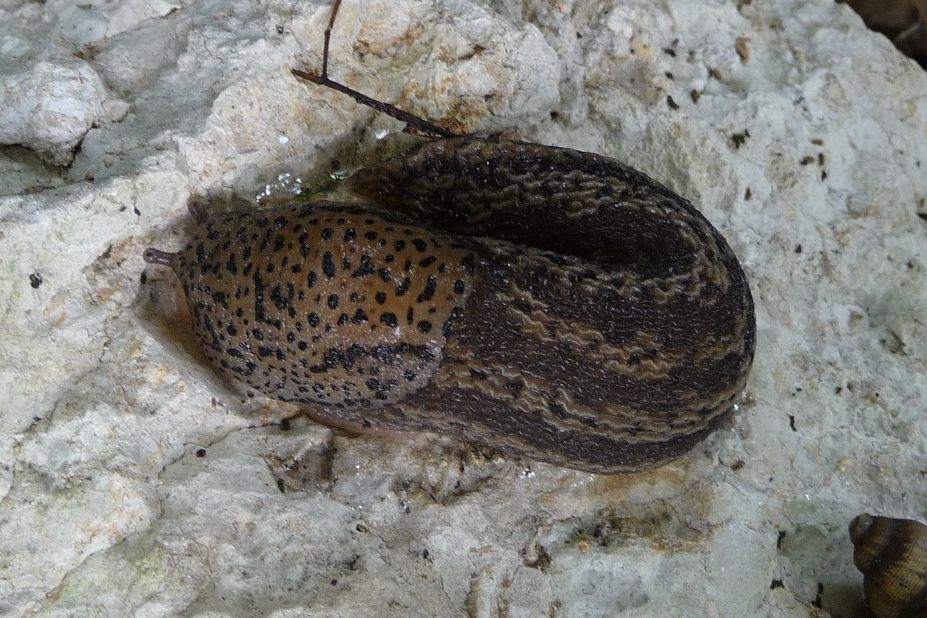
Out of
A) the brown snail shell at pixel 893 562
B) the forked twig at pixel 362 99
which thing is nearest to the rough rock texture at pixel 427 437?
the forked twig at pixel 362 99

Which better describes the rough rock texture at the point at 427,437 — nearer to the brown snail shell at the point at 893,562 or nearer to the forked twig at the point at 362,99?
the forked twig at the point at 362,99

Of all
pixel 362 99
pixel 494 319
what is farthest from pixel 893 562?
pixel 362 99

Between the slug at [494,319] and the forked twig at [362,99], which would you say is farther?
the forked twig at [362,99]

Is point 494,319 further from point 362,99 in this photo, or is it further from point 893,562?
point 893,562

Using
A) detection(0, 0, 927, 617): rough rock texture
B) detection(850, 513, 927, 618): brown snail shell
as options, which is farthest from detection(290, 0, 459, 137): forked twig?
detection(850, 513, 927, 618): brown snail shell

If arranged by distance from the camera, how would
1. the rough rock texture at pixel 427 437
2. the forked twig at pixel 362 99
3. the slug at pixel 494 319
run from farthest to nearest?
the forked twig at pixel 362 99 < the slug at pixel 494 319 < the rough rock texture at pixel 427 437

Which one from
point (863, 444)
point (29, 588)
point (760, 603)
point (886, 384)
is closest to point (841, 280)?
point (886, 384)

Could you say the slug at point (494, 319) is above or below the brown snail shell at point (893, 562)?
above
